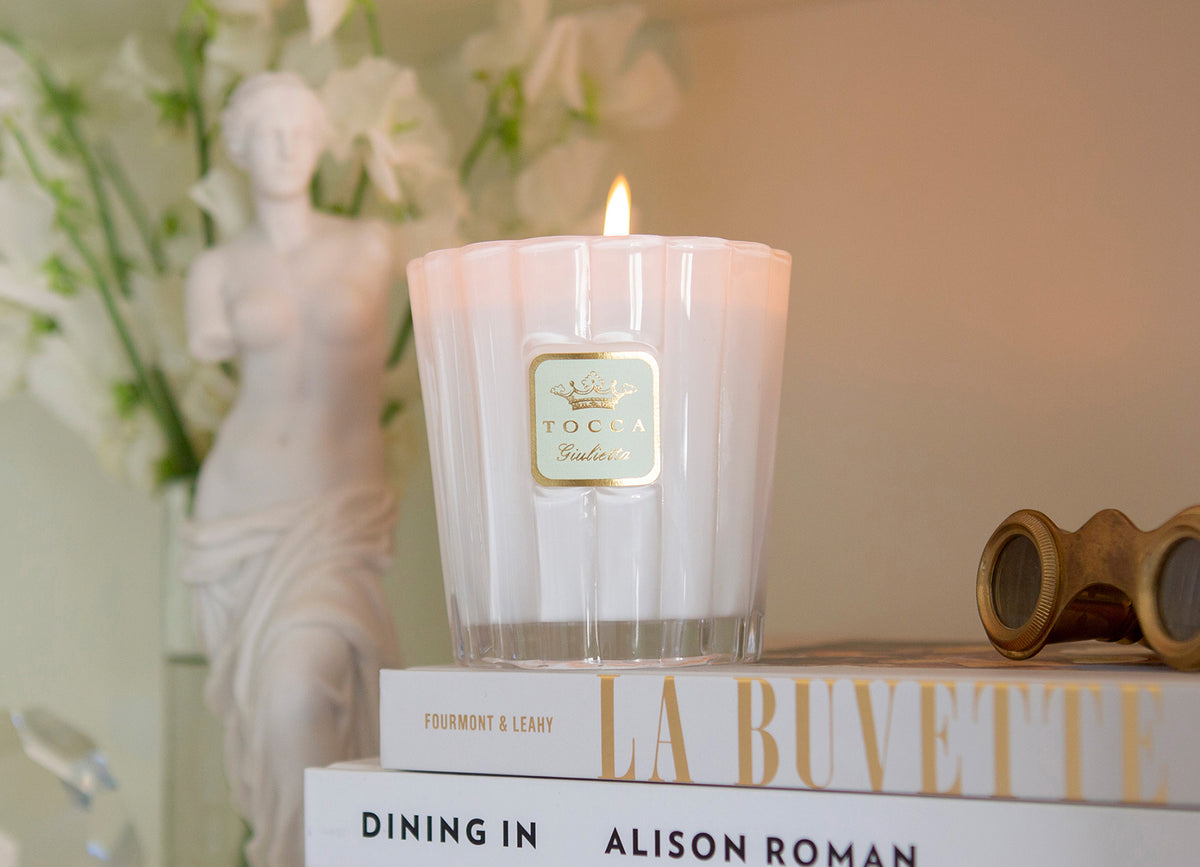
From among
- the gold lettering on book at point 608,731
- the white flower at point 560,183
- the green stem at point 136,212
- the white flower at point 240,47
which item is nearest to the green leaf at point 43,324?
the green stem at point 136,212

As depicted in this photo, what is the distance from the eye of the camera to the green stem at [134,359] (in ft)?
2.51

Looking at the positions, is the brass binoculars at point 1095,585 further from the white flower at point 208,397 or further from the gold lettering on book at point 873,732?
the white flower at point 208,397

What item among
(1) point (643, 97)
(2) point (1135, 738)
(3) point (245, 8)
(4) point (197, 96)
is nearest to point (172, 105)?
(4) point (197, 96)

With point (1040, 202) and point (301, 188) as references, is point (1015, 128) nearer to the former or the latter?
point (1040, 202)

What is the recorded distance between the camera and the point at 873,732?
317mm

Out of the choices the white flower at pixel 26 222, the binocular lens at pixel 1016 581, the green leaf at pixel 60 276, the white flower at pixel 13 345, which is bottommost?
the binocular lens at pixel 1016 581

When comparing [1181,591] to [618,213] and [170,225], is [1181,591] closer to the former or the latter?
[618,213]

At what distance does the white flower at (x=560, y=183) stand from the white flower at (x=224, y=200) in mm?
192

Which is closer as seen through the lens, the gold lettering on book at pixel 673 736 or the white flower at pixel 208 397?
the gold lettering on book at pixel 673 736

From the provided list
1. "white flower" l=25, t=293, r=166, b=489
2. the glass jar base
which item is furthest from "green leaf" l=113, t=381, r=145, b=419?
the glass jar base

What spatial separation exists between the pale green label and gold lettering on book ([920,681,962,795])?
11cm

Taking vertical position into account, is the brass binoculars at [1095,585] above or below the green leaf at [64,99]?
below

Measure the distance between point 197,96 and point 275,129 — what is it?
0.13 meters

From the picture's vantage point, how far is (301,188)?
73 centimetres
